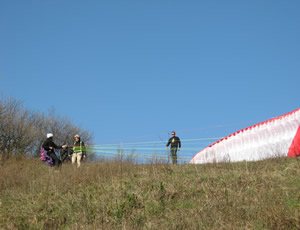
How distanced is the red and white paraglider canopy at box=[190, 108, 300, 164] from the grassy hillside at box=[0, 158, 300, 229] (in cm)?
250

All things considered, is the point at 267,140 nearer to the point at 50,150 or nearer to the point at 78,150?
the point at 78,150

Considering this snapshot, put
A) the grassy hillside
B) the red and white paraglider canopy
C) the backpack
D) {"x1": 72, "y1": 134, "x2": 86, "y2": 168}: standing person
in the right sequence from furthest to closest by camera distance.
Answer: {"x1": 72, "y1": 134, "x2": 86, "y2": 168}: standing person
the red and white paraglider canopy
the backpack
the grassy hillside

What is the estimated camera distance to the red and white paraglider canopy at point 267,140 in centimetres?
1334

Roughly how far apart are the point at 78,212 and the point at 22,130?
73.1ft

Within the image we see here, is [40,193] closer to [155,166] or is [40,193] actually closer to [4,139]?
[155,166]

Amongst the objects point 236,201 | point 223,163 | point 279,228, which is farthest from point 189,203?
point 223,163

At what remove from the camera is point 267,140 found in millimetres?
14250

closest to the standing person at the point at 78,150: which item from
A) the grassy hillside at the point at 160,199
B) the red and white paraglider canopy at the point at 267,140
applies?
the grassy hillside at the point at 160,199

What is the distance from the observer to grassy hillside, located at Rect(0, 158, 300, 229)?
6.20m

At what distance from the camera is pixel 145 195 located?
8156 mm

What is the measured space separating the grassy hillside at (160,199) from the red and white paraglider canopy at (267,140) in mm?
2497

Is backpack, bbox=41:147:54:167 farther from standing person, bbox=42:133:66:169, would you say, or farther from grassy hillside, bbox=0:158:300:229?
grassy hillside, bbox=0:158:300:229

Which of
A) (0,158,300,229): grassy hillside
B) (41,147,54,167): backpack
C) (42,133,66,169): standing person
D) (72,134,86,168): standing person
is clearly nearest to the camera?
(0,158,300,229): grassy hillside

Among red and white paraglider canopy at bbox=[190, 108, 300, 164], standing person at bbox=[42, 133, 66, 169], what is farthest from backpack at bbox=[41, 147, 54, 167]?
red and white paraglider canopy at bbox=[190, 108, 300, 164]
